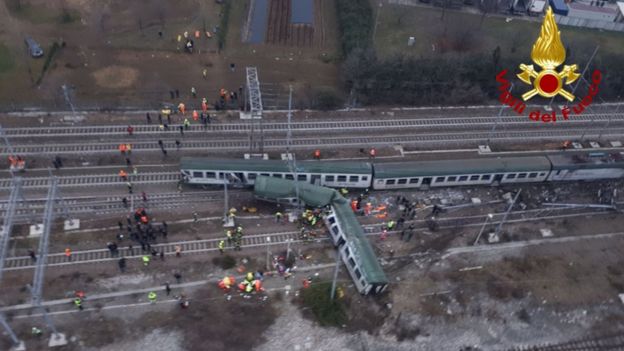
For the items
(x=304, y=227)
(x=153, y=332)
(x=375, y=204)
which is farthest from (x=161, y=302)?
(x=375, y=204)

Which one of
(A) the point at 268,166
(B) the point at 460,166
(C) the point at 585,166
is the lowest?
(A) the point at 268,166

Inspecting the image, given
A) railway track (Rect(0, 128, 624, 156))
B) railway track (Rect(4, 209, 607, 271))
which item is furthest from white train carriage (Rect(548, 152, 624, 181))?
railway track (Rect(4, 209, 607, 271))

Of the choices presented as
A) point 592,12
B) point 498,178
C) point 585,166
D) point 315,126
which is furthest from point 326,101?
point 592,12

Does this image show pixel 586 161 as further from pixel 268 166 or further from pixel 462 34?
pixel 268 166

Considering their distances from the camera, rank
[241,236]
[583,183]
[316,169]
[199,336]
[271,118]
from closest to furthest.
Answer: [199,336] < [241,236] < [316,169] < [583,183] < [271,118]

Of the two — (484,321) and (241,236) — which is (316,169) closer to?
(241,236)
